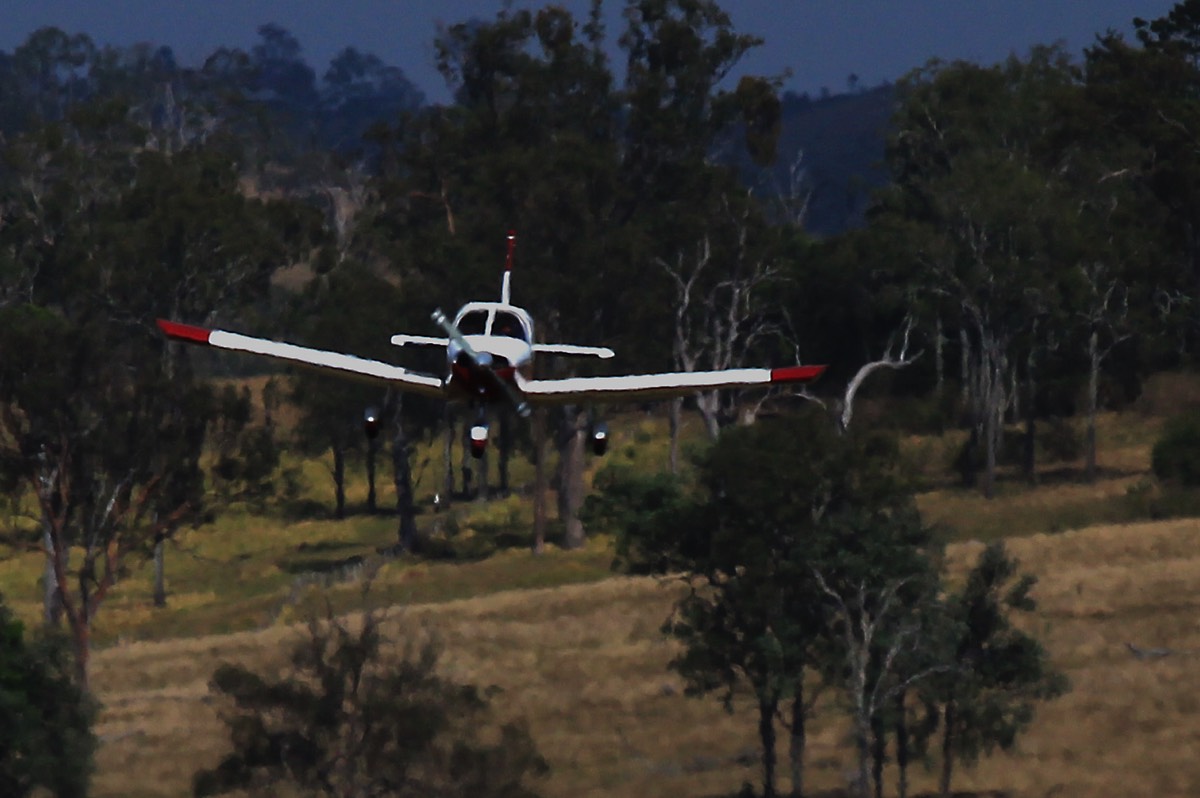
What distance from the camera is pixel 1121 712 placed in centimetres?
4859

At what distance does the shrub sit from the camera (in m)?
73.7

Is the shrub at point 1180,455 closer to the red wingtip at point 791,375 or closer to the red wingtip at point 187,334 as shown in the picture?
the red wingtip at point 791,375

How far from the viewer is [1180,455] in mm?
74062

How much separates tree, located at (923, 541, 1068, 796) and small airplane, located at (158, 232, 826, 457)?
17669mm

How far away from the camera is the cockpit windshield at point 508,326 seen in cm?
2536

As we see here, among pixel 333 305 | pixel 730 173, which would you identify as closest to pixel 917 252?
pixel 730 173

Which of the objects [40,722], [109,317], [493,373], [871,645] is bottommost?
[40,722]

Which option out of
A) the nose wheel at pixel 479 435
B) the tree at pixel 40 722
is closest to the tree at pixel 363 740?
the tree at pixel 40 722

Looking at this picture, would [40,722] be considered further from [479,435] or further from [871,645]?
[479,435]

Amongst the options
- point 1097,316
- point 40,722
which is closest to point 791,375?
point 40,722

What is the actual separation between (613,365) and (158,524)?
80.0ft

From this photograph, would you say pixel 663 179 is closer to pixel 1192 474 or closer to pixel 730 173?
pixel 730 173

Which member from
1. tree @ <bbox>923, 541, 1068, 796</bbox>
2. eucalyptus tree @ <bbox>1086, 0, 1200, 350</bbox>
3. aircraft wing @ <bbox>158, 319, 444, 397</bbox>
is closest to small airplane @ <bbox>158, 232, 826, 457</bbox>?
aircraft wing @ <bbox>158, 319, 444, 397</bbox>

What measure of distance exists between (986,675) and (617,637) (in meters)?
16.9
